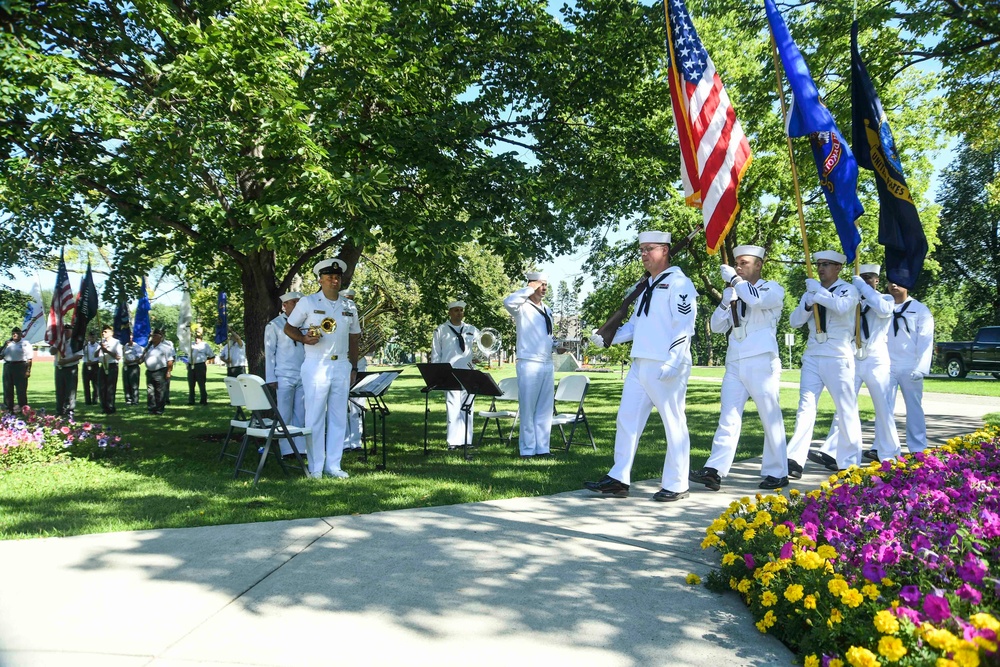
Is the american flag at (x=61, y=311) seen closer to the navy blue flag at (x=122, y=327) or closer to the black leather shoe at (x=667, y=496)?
the navy blue flag at (x=122, y=327)

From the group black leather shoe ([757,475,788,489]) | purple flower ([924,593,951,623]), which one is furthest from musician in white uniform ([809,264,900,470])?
purple flower ([924,593,951,623])

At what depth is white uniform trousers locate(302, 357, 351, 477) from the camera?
7.98 m

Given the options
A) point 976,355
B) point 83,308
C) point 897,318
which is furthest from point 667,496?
point 976,355

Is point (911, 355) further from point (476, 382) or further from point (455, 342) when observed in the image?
point (455, 342)

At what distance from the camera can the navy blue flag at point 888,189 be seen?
7484 mm

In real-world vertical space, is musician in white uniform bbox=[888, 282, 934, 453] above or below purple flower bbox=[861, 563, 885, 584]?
above

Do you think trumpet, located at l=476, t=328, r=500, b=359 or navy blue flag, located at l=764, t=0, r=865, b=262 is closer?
navy blue flag, located at l=764, t=0, r=865, b=262

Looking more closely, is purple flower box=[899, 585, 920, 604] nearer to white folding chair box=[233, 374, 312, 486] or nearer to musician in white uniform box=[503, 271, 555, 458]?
white folding chair box=[233, 374, 312, 486]

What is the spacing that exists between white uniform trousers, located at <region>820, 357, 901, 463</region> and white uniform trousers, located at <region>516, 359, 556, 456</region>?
3.51 m

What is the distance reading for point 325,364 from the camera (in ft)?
26.3

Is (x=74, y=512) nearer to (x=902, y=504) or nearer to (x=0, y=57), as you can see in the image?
(x=0, y=57)

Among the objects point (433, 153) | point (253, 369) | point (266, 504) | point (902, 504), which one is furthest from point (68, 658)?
point (253, 369)

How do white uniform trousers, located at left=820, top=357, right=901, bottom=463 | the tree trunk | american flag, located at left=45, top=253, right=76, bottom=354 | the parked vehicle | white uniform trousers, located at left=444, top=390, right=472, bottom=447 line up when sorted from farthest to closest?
1. the parked vehicle
2. american flag, located at left=45, top=253, right=76, bottom=354
3. the tree trunk
4. white uniform trousers, located at left=444, top=390, right=472, bottom=447
5. white uniform trousers, located at left=820, top=357, right=901, bottom=463

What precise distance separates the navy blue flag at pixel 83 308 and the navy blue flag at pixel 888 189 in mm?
14267
